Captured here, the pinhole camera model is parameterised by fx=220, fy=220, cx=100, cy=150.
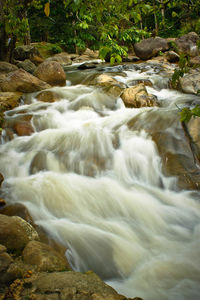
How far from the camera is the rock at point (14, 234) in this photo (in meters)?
2.09

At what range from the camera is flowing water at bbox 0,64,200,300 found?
252 cm

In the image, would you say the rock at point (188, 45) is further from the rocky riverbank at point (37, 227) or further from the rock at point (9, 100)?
the rock at point (9, 100)

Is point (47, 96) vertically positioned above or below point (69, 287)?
above

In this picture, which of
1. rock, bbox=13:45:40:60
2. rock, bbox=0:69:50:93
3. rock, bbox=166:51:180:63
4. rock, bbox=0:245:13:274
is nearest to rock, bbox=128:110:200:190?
rock, bbox=0:245:13:274

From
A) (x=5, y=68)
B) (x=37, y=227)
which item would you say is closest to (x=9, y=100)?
(x=5, y=68)

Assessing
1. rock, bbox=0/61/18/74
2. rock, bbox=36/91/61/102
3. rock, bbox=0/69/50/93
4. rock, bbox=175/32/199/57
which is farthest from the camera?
rock, bbox=175/32/199/57

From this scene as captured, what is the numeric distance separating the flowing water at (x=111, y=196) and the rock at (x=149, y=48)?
377 inches

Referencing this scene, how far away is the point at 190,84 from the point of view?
6.84 metres

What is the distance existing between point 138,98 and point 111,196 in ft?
11.3

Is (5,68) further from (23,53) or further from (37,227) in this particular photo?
(37,227)

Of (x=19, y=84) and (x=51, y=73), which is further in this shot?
(x=51, y=73)

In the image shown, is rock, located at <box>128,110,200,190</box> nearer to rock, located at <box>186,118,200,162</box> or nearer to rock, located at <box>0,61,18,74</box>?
rock, located at <box>186,118,200,162</box>

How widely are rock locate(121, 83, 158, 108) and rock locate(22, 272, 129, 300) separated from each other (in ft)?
16.9

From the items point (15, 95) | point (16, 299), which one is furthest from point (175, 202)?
point (15, 95)
